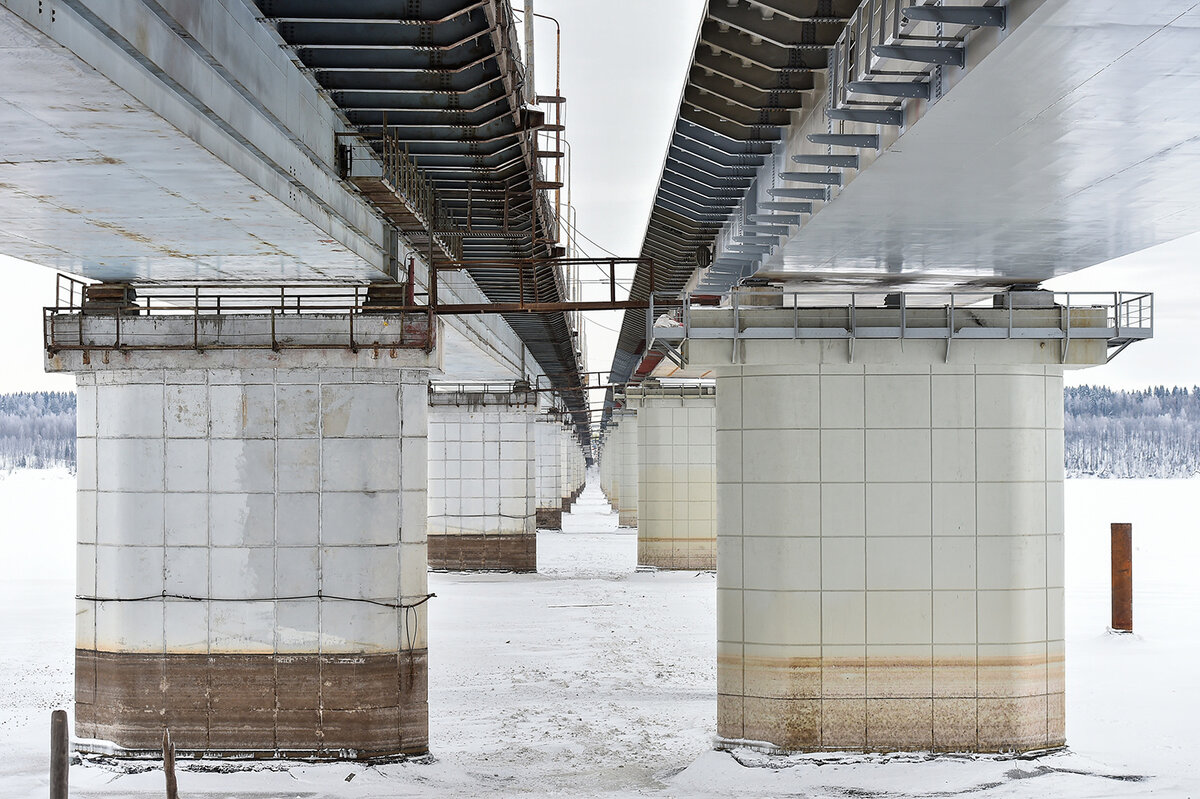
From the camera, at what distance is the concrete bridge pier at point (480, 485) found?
47.4 metres

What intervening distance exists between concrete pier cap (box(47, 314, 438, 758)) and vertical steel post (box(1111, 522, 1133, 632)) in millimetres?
17356

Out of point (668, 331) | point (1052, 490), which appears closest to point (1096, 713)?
point (1052, 490)

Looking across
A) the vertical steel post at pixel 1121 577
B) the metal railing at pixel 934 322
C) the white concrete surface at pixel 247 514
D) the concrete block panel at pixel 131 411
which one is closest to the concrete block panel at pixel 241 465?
the white concrete surface at pixel 247 514

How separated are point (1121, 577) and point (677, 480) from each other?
22931mm

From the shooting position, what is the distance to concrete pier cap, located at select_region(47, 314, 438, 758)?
1845cm

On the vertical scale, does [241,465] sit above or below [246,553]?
above

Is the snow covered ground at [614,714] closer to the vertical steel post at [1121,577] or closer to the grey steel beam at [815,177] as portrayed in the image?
the vertical steel post at [1121,577]

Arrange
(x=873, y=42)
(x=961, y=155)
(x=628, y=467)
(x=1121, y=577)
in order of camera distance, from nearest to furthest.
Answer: (x=873, y=42) → (x=961, y=155) → (x=1121, y=577) → (x=628, y=467)

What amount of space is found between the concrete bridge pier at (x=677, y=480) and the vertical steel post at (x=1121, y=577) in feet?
70.5

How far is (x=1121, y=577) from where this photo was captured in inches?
1107

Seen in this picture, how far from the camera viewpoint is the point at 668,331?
18.6 m

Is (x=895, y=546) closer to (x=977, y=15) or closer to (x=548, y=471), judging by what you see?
(x=977, y=15)

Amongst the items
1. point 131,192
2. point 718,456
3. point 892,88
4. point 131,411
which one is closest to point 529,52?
point 131,192

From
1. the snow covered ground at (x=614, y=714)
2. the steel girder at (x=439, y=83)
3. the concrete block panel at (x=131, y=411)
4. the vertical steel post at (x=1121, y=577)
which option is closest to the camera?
the steel girder at (x=439, y=83)
